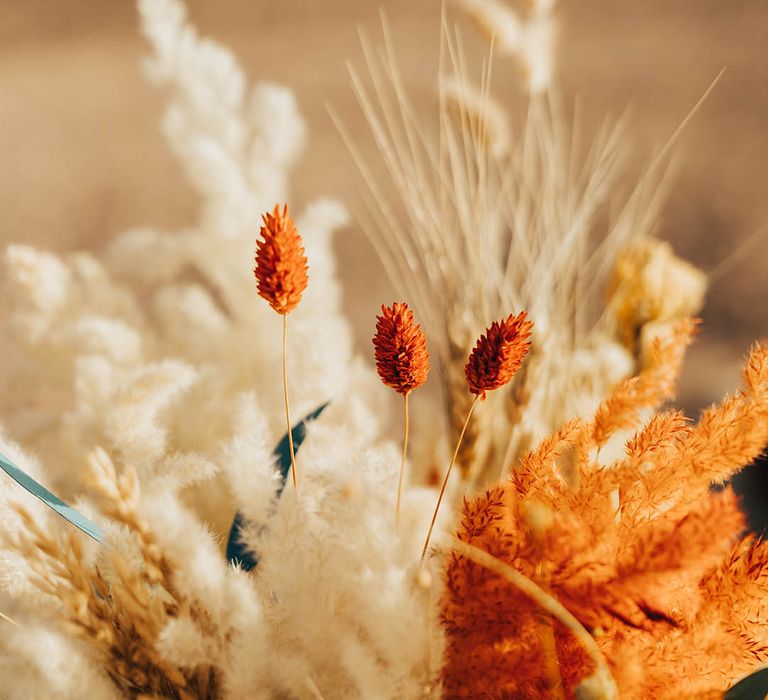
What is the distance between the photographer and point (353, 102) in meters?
0.57

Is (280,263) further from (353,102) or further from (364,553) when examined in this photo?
(353,102)

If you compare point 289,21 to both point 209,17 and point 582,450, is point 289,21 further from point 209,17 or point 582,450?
point 582,450

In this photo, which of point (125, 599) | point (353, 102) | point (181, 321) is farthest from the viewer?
point (353, 102)

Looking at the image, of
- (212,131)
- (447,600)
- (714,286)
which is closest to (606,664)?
(447,600)

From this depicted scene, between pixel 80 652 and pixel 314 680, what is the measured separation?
8 cm

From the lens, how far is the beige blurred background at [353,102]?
0.51m

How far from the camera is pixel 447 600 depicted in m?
0.23

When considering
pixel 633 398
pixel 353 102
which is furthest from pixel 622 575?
pixel 353 102

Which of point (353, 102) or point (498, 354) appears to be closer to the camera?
point (498, 354)

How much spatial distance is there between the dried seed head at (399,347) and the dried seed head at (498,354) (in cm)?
2

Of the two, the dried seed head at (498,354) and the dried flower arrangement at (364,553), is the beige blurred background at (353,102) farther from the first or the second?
the dried seed head at (498,354)

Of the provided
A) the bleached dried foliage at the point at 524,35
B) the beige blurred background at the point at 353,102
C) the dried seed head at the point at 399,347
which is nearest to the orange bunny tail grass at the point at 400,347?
the dried seed head at the point at 399,347

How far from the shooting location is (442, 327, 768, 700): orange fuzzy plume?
0.70 ft

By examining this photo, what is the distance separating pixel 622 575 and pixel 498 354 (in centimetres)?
8
